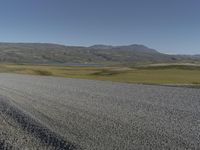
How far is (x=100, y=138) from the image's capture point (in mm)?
10195

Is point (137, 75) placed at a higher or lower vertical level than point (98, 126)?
lower

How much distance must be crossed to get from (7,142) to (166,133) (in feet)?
17.4

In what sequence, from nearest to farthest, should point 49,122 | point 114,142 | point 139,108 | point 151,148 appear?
1. point 151,148
2. point 114,142
3. point 49,122
4. point 139,108

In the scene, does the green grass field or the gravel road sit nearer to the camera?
the gravel road

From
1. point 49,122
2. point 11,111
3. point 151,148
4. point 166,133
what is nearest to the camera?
point 151,148

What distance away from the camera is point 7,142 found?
9.84 metres

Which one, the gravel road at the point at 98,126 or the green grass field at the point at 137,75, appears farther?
the green grass field at the point at 137,75

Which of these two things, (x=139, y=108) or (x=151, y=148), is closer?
(x=151, y=148)

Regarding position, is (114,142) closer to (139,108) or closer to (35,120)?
(35,120)

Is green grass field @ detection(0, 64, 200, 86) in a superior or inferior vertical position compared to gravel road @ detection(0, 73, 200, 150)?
inferior

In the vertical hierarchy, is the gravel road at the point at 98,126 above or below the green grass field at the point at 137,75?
above

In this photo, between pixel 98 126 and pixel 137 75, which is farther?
pixel 137 75

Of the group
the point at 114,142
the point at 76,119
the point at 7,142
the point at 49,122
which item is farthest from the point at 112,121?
the point at 7,142

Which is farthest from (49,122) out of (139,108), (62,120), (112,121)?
(139,108)
